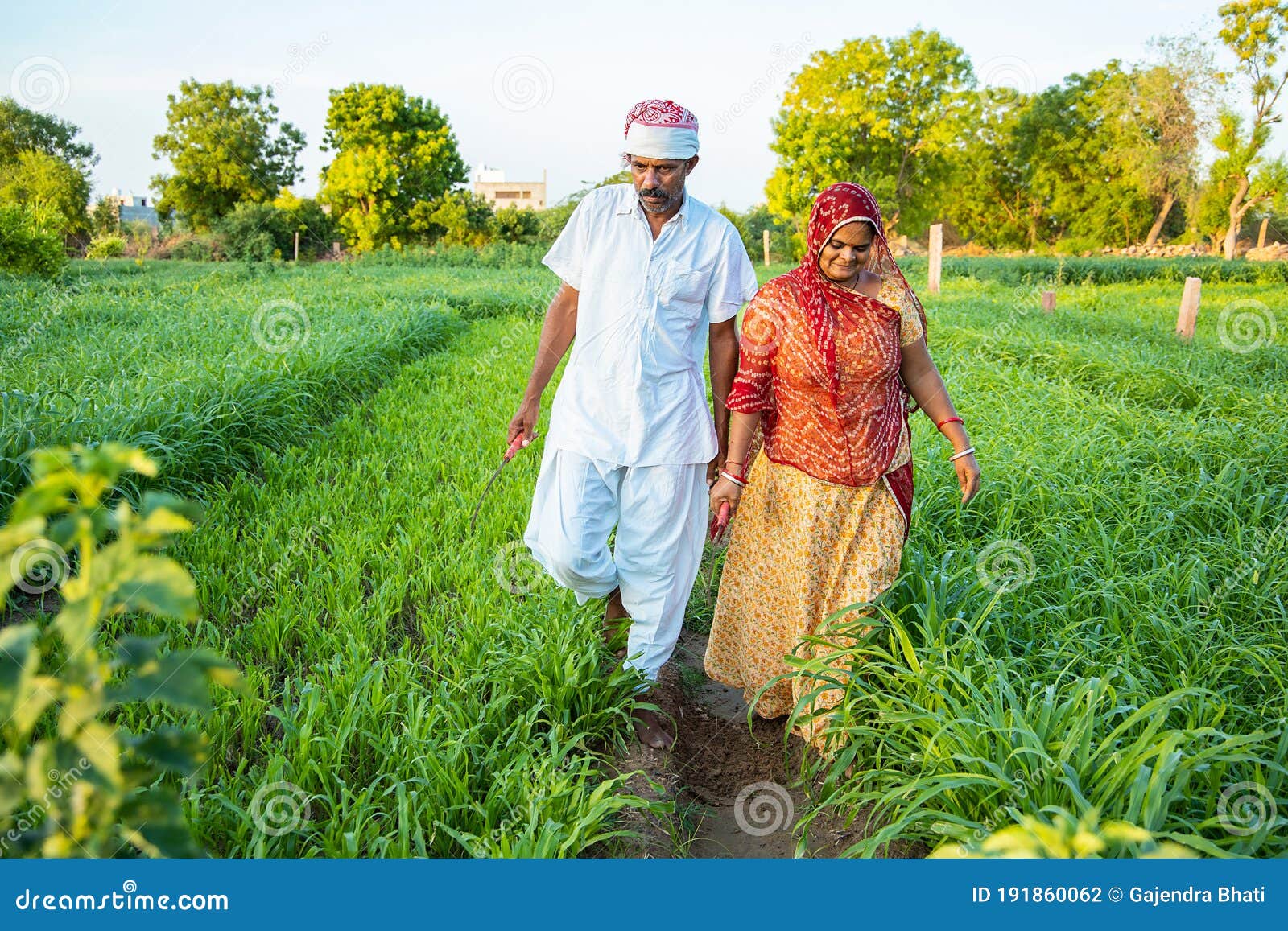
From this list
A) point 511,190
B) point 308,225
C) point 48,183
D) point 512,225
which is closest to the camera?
point 48,183

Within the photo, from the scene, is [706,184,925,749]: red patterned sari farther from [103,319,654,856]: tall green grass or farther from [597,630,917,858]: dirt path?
[103,319,654,856]: tall green grass

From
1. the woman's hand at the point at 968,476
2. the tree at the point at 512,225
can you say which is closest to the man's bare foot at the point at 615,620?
the woman's hand at the point at 968,476

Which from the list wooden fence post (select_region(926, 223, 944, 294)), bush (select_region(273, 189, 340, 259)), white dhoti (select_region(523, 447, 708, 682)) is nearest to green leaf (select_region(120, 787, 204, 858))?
white dhoti (select_region(523, 447, 708, 682))

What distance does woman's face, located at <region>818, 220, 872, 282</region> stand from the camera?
2.50m

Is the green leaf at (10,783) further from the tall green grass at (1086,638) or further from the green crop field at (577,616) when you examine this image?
the tall green grass at (1086,638)

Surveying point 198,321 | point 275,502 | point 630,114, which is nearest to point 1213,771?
point 630,114

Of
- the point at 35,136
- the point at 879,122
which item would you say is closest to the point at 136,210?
the point at 35,136

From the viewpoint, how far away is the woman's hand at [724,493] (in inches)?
111

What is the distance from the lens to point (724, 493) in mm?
2820

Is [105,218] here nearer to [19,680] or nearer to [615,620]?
[615,620]

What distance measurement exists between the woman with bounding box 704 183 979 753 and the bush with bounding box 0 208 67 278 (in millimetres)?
13515

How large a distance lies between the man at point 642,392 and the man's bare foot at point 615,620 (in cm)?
19

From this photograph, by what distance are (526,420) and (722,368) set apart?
677 millimetres

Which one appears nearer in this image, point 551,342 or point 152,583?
point 152,583
